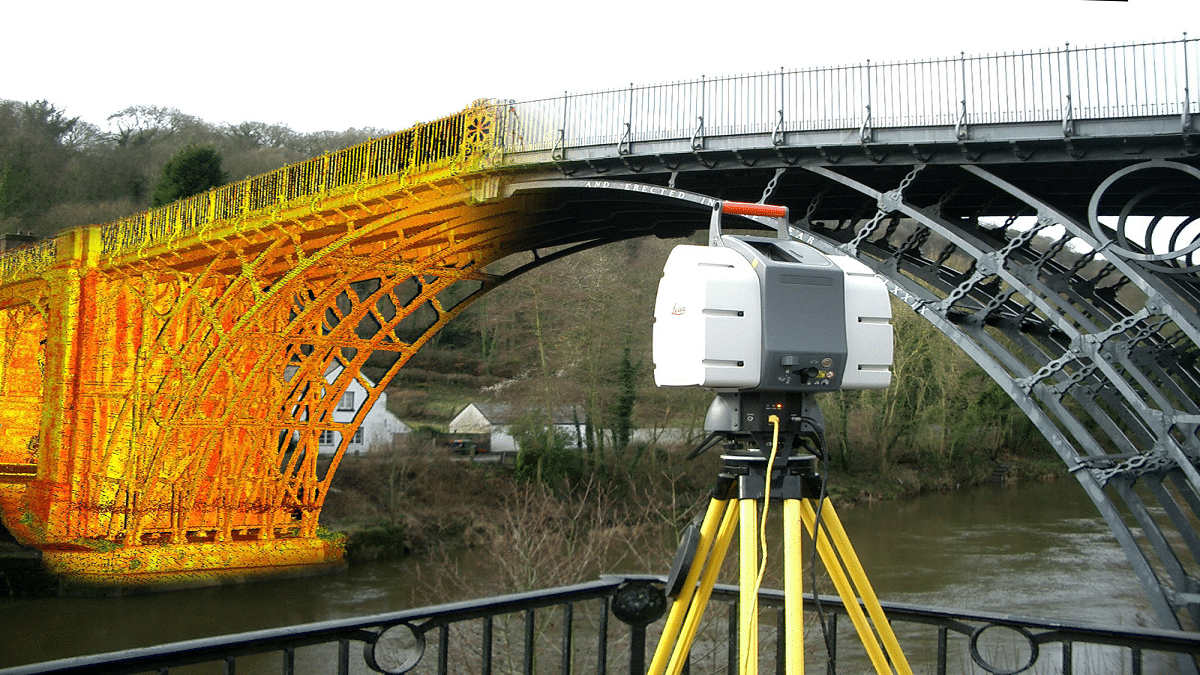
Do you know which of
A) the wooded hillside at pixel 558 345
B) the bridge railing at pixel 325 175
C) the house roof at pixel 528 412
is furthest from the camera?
the house roof at pixel 528 412

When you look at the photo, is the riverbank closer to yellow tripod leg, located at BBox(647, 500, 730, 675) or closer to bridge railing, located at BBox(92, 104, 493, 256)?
bridge railing, located at BBox(92, 104, 493, 256)

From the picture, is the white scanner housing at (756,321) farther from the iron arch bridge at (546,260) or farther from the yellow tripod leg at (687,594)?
the iron arch bridge at (546,260)

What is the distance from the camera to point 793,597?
2.27 meters

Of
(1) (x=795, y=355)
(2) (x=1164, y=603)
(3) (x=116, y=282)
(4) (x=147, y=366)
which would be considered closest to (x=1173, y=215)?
(2) (x=1164, y=603)

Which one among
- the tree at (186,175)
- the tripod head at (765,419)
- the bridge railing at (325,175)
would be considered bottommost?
the tripod head at (765,419)

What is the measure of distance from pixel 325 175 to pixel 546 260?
3802 millimetres

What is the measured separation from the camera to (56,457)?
18.3 m

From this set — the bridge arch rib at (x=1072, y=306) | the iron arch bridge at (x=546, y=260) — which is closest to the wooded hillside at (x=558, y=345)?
the iron arch bridge at (x=546, y=260)

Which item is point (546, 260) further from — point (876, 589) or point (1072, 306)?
point (1072, 306)

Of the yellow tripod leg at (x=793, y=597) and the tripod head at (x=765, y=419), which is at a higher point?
the tripod head at (x=765, y=419)

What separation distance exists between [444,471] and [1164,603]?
19.5 metres

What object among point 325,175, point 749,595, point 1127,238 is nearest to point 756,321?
point 749,595

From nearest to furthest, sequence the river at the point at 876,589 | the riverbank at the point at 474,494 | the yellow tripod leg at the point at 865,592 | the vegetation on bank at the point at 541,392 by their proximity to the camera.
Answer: the yellow tripod leg at the point at 865,592
the river at the point at 876,589
the riverbank at the point at 474,494
the vegetation on bank at the point at 541,392

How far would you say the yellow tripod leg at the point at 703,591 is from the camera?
2.44m
